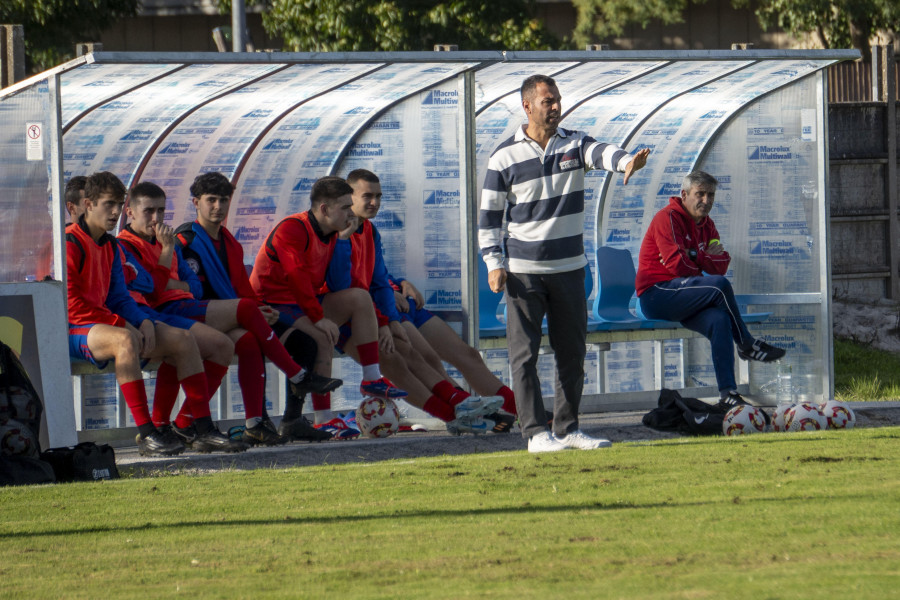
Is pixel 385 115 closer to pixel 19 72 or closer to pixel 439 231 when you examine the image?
pixel 439 231

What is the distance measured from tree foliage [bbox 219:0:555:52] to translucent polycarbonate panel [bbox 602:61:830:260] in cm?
853

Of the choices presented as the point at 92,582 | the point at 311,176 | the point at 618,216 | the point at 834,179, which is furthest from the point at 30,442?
the point at 834,179

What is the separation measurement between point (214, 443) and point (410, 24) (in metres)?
12.6

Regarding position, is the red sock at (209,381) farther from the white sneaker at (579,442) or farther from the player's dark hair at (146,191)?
the white sneaker at (579,442)

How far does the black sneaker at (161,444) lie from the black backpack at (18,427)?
572 millimetres

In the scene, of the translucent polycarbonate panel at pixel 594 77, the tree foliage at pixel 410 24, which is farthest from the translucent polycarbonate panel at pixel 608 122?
the tree foliage at pixel 410 24

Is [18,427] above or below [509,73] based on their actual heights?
below

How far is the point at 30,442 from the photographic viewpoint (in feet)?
21.1

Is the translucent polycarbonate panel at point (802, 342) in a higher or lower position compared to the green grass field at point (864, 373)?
higher

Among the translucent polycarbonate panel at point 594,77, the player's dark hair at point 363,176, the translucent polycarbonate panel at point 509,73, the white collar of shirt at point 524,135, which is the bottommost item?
the player's dark hair at point 363,176

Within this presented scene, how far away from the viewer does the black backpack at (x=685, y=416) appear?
7.59m

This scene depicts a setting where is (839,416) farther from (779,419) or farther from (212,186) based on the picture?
(212,186)

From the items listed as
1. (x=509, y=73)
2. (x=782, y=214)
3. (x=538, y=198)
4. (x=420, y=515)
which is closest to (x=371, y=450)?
(x=538, y=198)

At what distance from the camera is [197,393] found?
7.15m
